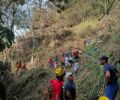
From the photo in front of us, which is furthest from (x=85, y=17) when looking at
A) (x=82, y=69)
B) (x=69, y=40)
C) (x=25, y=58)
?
(x=82, y=69)

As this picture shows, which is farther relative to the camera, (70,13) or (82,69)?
(70,13)

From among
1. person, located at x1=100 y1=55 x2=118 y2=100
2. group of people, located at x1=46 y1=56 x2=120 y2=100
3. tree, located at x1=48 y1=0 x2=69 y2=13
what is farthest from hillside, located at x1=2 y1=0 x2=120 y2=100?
person, located at x1=100 y1=55 x2=118 y2=100

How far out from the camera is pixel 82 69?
1844cm

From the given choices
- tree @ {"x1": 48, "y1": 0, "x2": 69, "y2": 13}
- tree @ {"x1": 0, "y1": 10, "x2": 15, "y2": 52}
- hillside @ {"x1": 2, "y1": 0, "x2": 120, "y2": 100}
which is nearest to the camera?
tree @ {"x1": 0, "y1": 10, "x2": 15, "y2": 52}

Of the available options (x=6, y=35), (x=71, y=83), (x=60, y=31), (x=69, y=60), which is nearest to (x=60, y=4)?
(x=60, y=31)

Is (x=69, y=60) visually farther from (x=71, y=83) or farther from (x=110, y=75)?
(x=71, y=83)

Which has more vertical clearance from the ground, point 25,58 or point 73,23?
point 73,23

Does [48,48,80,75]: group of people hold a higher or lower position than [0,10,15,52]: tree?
lower

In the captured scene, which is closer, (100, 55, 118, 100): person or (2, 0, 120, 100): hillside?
(100, 55, 118, 100): person

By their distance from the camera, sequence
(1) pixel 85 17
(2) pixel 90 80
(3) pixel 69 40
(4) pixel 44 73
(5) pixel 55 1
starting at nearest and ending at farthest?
1. (2) pixel 90 80
2. (4) pixel 44 73
3. (3) pixel 69 40
4. (1) pixel 85 17
5. (5) pixel 55 1

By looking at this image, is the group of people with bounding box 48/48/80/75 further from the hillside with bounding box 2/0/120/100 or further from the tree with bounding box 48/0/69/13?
the tree with bounding box 48/0/69/13

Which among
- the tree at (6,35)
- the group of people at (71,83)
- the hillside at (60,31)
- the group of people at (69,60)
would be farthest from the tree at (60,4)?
the group of people at (71,83)

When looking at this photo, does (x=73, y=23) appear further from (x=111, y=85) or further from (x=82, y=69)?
(x=111, y=85)

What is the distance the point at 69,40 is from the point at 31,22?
8558mm
